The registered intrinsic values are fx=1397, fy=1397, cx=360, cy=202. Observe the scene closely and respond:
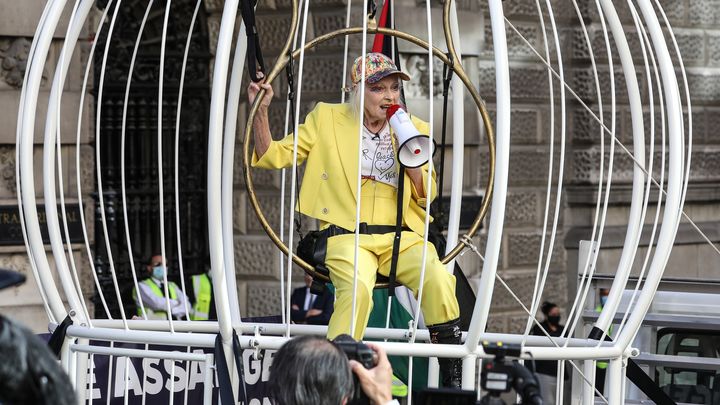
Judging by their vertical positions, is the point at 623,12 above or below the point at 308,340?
above

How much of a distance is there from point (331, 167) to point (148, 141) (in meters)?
5.31

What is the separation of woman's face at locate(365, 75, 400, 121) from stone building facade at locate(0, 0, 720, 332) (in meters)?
4.00

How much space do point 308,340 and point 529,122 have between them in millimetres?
8652

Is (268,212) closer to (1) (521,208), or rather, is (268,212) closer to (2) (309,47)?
(1) (521,208)

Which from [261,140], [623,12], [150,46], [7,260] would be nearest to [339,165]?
[261,140]

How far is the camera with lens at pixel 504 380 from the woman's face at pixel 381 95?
1659 millimetres

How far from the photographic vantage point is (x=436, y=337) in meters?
5.05

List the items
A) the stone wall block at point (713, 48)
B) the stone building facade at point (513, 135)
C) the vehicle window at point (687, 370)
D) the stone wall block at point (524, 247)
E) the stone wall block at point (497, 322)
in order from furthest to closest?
the stone wall block at point (713, 48) → the stone wall block at point (524, 247) → the stone wall block at point (497, 322) → the stone building facade at point (513, 135) → the vehicle window at point (687, 370)

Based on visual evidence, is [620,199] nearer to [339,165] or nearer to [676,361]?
[676,361]

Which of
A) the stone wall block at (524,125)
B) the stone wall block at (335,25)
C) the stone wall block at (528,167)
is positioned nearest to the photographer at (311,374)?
the stone wall block at (335,25)

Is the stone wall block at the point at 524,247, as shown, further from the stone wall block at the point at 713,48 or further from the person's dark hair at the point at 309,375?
the person's dark hair at the point at 309,375

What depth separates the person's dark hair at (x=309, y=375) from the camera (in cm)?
332

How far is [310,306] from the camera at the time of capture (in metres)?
9.49

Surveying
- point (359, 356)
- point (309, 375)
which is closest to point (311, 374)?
point (309, 375)
